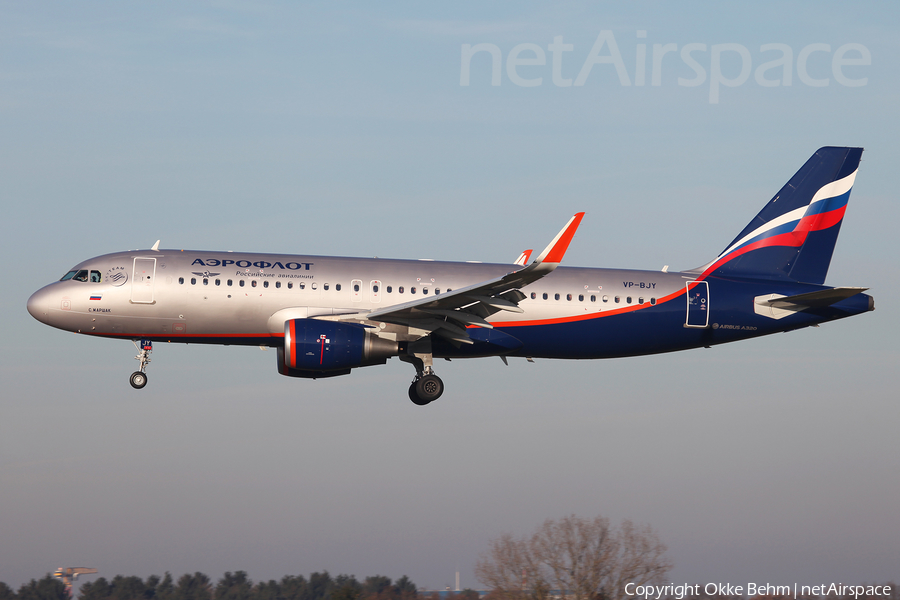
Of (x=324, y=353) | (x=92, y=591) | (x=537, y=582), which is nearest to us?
(x=324, y=353)

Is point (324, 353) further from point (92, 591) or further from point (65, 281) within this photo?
point (92, 591)

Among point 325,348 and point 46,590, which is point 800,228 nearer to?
point 325,348

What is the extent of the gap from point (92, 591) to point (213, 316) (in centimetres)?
6066

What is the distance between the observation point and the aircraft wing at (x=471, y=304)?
25109 millimetres

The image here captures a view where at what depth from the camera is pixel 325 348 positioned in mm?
28406

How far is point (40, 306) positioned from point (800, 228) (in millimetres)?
26361

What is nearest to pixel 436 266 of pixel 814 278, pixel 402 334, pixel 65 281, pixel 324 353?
pixel 402 334

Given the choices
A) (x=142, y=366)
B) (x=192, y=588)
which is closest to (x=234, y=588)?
(x=192, y=588)

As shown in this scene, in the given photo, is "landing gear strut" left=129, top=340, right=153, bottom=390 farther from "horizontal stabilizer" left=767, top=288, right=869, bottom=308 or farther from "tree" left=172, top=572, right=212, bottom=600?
"tree" left=172, top=572, right=212, bottom=600

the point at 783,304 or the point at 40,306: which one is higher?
the point at 783,304

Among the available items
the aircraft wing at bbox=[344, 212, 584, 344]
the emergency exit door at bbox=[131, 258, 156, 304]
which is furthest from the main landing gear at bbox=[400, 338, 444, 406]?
the emergency exit door at bbox=[131, 258, 156, 304]

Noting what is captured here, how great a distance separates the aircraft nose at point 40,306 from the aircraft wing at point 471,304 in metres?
10.1

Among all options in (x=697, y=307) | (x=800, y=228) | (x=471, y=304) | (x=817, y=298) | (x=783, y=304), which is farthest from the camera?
(x=800, y=228)

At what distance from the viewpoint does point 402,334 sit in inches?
1164
